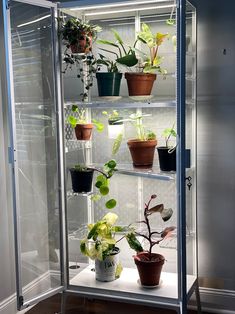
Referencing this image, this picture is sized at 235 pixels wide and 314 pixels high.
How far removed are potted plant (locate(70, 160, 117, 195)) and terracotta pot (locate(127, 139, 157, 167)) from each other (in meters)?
0.14

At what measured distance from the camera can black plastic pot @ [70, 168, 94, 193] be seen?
8.35 feet

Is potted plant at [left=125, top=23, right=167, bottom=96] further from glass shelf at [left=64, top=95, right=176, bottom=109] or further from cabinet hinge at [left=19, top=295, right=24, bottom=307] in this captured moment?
cabinet hinge at [left=19, top=295, right=24, bottom=307]

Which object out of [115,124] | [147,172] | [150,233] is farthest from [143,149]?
[150,233]

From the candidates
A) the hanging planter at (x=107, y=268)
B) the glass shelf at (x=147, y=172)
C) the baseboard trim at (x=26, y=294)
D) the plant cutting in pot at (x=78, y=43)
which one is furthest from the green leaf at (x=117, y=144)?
the baseboard trim at (x=26, y=294)

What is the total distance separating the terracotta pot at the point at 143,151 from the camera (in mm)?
2475

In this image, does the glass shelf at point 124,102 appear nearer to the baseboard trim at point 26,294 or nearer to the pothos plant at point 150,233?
the pothos plant at point 150,233

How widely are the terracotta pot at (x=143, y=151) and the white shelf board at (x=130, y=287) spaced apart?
0.68 m

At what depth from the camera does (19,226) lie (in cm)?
230

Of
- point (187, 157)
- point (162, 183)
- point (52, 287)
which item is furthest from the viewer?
point (162, 183)

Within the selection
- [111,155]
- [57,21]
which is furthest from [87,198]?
[57,21]

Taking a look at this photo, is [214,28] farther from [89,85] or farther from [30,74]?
[30,74]

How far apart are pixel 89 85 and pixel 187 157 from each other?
0.78 m

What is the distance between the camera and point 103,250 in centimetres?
248

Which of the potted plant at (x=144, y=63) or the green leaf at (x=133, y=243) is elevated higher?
the potted plant at (x=144, y=63)
